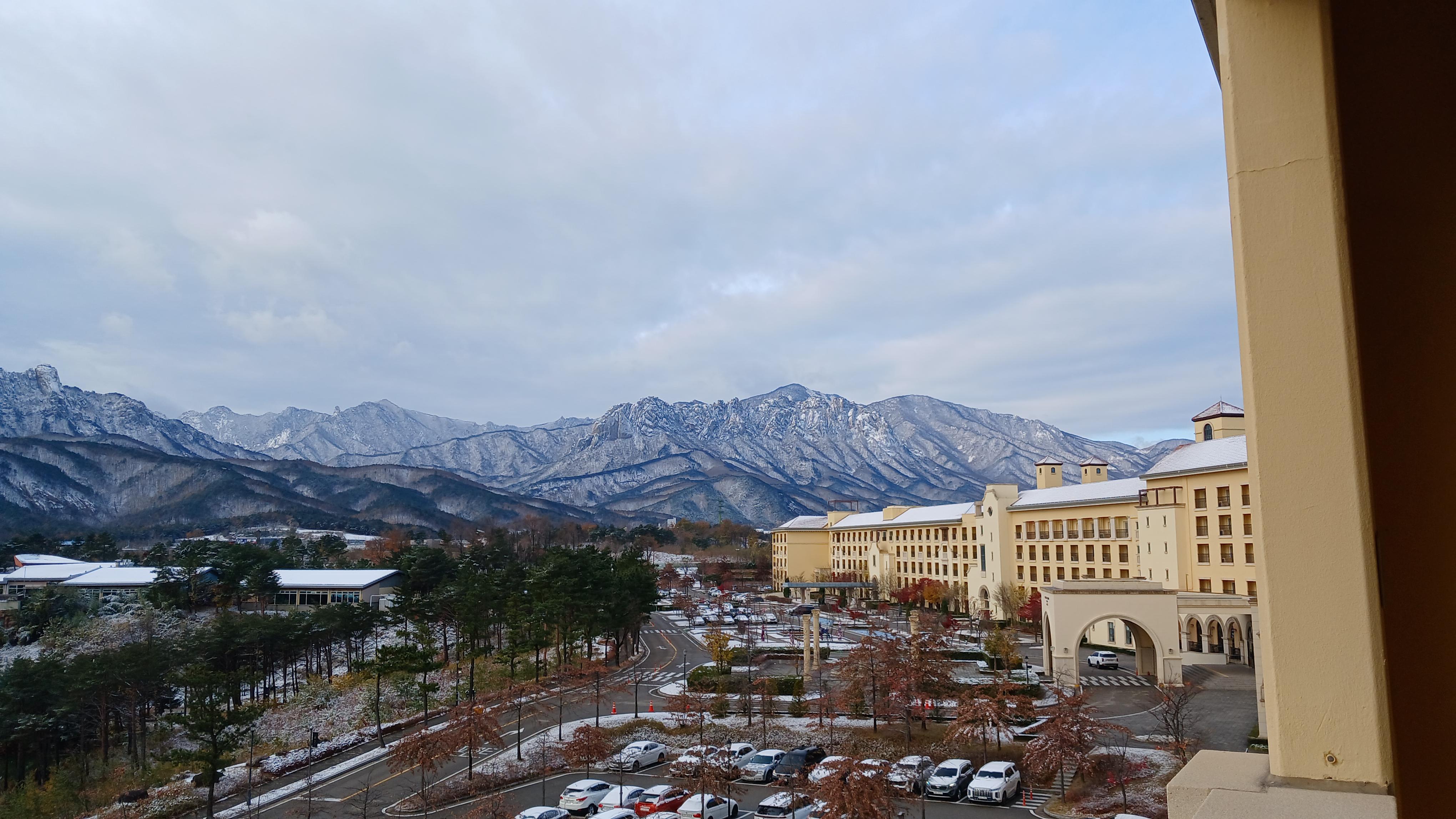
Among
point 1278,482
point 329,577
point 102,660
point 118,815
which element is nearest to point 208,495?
point 329,577

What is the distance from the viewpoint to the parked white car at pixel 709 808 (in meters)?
13.8

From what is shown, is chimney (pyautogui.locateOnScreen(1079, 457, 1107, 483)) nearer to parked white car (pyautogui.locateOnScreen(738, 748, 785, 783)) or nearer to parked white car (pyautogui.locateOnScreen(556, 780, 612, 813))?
parked white car (pyautogui.locateOnScreen(738, 748, 785, 783))

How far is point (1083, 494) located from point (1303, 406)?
39.8 m

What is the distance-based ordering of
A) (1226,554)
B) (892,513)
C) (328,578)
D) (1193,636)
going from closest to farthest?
1. (1193,636)
2. (1226,554)
3. (328,578)
4. (892,513)

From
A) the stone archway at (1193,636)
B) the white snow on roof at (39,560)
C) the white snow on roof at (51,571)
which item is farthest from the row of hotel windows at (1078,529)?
the white snow on roof at (39,560)

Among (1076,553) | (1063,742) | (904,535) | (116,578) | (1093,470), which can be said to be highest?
(1093,470)

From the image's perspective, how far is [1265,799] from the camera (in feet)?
5.07

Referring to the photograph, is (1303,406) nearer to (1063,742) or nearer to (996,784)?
(1063,742)

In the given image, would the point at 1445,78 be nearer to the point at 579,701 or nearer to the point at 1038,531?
the point at 579,701

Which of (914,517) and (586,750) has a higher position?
(914,517)

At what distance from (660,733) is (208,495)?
11847 centimetres

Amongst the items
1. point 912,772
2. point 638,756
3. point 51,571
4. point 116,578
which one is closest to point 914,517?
point 638,756

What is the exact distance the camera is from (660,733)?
2081cm

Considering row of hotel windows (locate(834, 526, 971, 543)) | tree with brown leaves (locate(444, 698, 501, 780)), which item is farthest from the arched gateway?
row of hotel windows (locate(834, 526, 971, 543))
